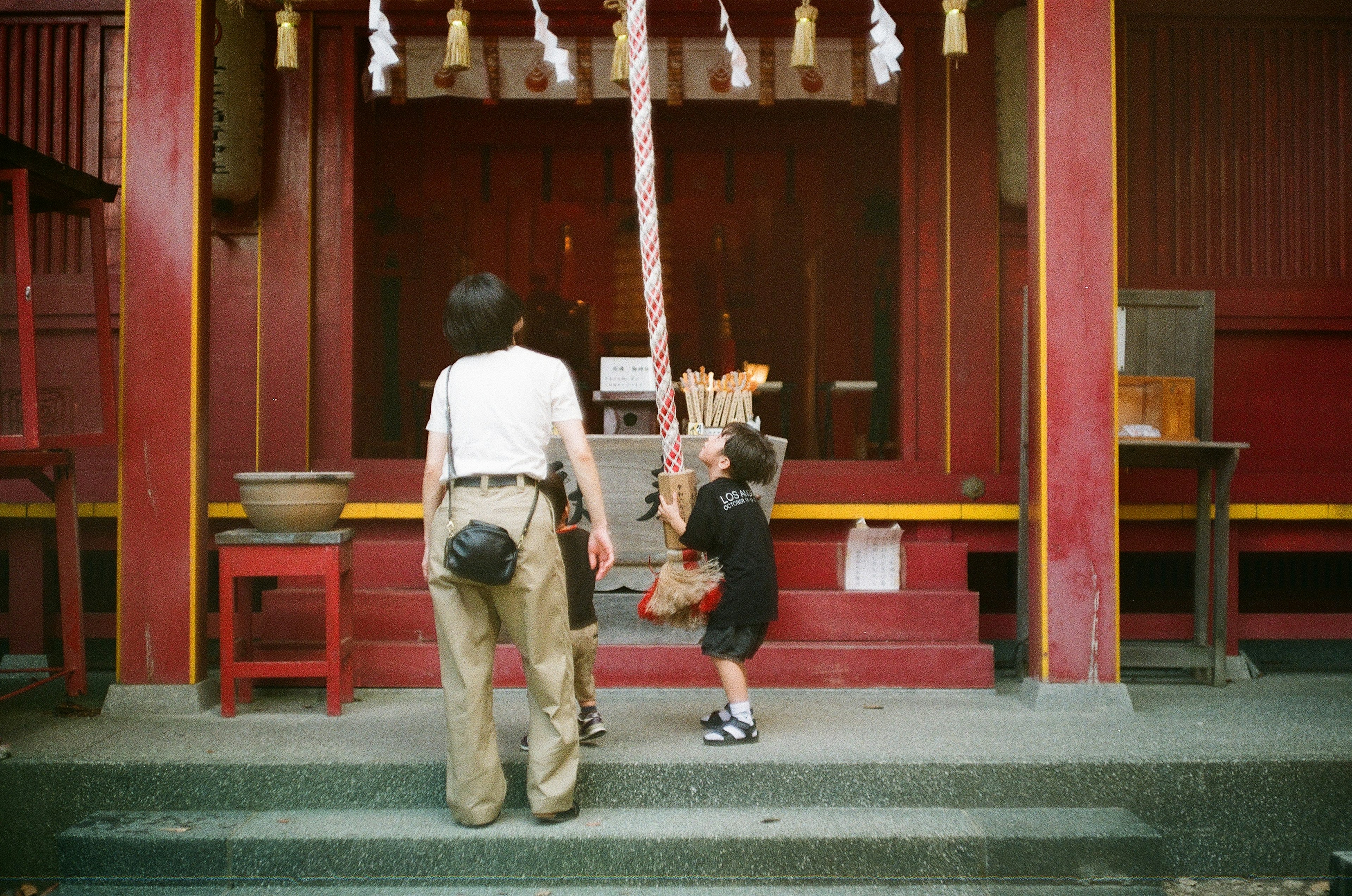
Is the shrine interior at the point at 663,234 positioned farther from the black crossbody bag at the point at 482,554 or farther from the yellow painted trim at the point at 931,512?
the black crossbody bag at the point at 482,554

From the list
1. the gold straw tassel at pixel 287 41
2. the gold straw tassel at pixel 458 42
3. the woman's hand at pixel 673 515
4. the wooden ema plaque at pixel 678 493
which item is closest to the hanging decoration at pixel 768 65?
the gold straw tassel at pixel 458 42

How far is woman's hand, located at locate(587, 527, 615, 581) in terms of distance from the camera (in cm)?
387

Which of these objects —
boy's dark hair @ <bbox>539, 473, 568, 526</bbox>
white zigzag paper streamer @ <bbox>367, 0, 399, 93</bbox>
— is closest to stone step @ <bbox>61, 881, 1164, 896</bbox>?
boy's dark hair @ <bbox>539, 473, 568, 526</bbox>

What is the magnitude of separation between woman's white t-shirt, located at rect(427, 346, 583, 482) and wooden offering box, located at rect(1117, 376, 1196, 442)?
3.35m

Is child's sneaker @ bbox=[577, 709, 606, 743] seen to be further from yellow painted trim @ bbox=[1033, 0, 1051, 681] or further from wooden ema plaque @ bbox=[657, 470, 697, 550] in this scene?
yellow painted trim @ bbox=[1033, 0, 1051, 681]

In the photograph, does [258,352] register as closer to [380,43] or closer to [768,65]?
[380,43]

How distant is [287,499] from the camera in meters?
4.91

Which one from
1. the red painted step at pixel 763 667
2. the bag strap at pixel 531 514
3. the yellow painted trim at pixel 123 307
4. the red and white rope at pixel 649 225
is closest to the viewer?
the bag strap at pixel 531 514

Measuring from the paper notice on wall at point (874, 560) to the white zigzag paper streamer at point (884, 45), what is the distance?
253 centimetres

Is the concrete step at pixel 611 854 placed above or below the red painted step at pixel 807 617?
below

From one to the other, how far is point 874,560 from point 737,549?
5.57 ft

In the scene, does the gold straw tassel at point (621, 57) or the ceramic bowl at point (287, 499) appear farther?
the gold straw tassel at point (621, 57)

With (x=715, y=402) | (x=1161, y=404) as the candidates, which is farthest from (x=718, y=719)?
(x=1161, y=404)

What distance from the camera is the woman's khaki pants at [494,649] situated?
3.73m
